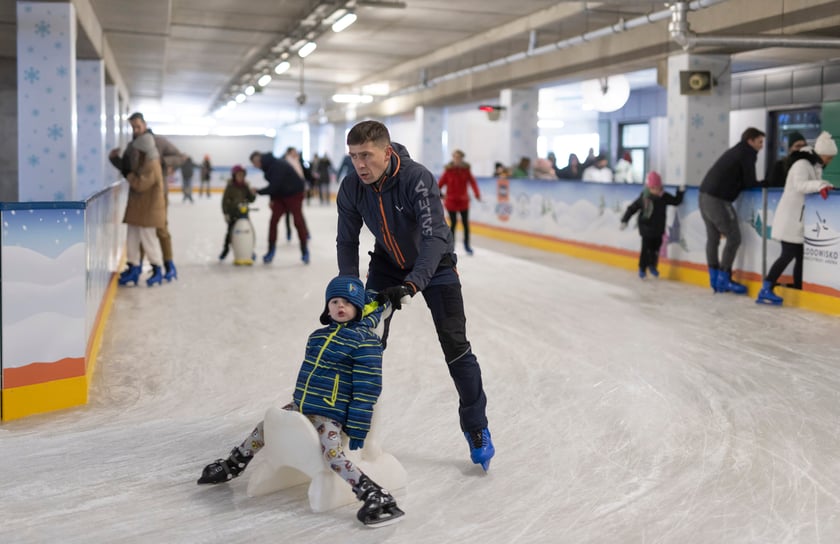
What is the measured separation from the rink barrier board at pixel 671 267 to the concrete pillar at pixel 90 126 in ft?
19.4

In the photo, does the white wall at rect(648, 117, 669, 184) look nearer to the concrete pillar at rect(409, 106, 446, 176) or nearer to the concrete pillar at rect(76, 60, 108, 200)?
the concrete pillar at rect(409, 106, 446, 176)

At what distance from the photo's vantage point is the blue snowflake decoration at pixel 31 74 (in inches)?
299

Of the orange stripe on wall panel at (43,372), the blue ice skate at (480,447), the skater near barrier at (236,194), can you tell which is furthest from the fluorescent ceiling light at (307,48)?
the blue ice skate at (480,447)

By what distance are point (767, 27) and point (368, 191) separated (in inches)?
289

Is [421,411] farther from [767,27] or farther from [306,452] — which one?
[767,27]

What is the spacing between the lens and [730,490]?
10.9ft

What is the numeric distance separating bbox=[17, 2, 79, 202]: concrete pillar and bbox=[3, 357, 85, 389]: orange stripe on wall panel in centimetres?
354

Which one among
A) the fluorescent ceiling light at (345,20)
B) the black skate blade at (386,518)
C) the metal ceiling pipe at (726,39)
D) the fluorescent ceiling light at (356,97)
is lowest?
the black skate blade at (386,518)

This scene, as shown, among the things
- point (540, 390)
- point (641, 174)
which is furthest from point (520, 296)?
point (641, 174)

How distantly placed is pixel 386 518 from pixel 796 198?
225 inches

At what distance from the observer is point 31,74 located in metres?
7.62

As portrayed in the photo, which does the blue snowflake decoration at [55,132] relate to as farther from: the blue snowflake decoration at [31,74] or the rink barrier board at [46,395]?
the rink barrier board at [46,395]

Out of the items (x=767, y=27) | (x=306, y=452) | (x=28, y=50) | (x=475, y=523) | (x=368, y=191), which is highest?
(x=767, y=27)

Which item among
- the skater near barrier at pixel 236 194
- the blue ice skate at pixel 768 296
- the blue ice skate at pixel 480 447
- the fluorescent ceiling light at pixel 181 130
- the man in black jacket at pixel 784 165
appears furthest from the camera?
the fluorescent ceiling light at pixel 181 130
